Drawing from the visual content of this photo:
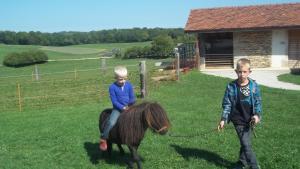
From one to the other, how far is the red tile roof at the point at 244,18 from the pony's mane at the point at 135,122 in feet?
69.2

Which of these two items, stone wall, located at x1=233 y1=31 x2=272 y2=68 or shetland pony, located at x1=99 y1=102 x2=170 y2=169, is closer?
shetland pony, located at x1=99 y1=102 x2=170 y2=169

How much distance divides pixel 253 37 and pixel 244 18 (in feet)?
5.21

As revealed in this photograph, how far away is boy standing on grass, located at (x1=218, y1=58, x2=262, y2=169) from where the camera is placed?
20.6 ft

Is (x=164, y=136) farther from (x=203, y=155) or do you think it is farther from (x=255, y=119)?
(x=255, y=119)

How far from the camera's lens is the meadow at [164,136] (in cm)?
737

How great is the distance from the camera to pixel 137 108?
666cm

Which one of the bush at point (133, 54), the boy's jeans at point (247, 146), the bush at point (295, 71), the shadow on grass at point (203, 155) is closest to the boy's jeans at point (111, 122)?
the shadow on grass at point (203, 155)

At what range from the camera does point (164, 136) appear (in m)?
9.02

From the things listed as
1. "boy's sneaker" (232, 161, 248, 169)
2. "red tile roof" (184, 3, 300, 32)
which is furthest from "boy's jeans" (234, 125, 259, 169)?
"red tile roof" (184, 3, 300, 32)

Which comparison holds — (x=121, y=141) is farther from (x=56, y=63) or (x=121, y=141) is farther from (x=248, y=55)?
(x=56, y=63)

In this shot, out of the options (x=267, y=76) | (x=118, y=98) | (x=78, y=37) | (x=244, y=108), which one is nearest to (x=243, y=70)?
(x=244, y=108)

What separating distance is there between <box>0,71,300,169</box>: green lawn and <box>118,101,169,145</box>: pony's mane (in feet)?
2.32

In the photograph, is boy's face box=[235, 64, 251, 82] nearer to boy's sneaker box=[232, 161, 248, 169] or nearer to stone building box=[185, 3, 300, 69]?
boy's sneaker box=[232, 161, 248, 169]

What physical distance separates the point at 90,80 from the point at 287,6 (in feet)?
48.7
